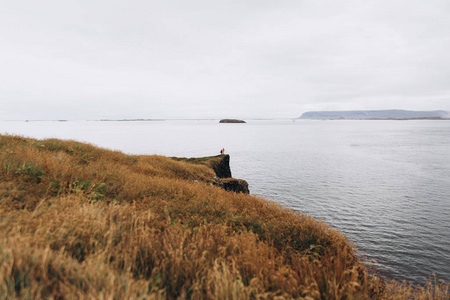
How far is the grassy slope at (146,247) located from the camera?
2.90 metres

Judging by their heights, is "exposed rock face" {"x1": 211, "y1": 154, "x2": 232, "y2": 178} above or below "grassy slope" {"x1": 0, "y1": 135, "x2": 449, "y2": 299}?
below

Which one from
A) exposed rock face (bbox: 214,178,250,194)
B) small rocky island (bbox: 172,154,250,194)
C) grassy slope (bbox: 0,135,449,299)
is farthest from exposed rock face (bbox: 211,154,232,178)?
grassy slope (bbox: 0,135,449,299)

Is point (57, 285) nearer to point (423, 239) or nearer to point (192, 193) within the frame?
point (192, 193)

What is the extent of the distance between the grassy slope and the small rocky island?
8978 mm

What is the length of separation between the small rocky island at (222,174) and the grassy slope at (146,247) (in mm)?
8978

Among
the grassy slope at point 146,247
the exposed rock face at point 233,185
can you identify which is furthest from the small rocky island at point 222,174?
the grassy slope at point 146,247

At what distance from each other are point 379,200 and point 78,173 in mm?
27391

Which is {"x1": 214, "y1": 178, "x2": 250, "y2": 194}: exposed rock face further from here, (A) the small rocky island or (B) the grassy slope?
(B) the grassy slope

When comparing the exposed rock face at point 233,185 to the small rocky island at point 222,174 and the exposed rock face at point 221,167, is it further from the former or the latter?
the exposed rock face at point 221,167

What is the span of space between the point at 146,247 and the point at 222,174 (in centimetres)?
2372

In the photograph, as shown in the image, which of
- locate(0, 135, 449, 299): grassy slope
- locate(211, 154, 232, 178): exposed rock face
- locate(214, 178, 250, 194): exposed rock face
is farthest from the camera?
A: locate(211, 154, 232, 178): exposed rock face

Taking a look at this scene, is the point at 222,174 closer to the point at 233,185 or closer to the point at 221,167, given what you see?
the point at 221,167

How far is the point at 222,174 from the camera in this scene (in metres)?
27.6

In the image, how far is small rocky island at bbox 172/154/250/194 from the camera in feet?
63.1
